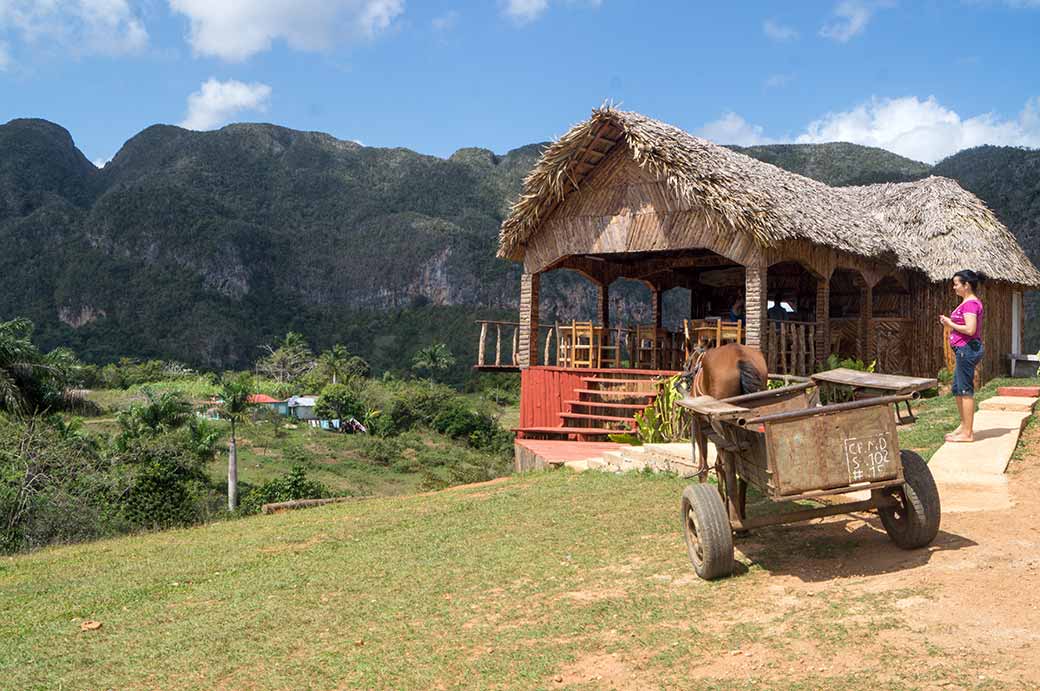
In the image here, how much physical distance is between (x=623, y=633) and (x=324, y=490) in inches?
1116

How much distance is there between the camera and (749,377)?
24.7ft

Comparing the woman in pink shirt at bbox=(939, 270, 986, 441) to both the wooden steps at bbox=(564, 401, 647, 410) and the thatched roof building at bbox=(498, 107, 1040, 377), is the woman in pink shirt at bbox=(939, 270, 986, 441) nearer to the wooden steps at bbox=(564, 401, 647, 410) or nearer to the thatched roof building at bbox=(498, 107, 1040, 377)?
the thatched roof building at bbox=(498, 107, 1040, 377)

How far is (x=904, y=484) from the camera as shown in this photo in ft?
17.5

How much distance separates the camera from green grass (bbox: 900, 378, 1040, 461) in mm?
8992

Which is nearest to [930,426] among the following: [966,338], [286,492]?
[966,338]

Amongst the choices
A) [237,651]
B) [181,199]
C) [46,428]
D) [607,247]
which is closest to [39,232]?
[181,199]

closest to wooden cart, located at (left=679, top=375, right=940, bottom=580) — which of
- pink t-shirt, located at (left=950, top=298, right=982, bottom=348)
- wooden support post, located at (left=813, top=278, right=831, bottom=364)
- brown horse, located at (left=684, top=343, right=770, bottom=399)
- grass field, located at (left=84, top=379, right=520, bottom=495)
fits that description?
brown horse, located at (left=684, top=343, right=770, bottom=399)

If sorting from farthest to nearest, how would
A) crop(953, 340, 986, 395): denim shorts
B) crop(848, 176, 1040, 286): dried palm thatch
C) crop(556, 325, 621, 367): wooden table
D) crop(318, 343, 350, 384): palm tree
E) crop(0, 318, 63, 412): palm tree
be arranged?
crop(318, 343, 350, 384): palm tree, crop(0, 318, 63, 412): palm tree, crop(848, 176, 1040, 286): dried palm thatch, crop(556, 325, 621, 367): wooden table, crop(953, 340, 986, 395): denim shorts

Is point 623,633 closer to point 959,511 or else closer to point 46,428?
point 959,511

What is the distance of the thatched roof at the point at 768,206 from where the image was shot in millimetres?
13680

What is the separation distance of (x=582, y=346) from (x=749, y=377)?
853 cm

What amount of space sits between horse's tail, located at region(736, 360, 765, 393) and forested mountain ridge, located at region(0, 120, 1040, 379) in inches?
2620

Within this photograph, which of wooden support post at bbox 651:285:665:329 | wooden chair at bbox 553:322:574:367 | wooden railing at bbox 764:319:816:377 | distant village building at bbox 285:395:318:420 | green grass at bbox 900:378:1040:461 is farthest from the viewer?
distant village building at bbox 285:395:318:420

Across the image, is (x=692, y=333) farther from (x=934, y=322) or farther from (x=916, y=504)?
(x=916, y=504)
